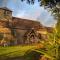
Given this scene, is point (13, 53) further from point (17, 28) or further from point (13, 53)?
point (17, 28)

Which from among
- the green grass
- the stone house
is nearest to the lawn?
the green grass

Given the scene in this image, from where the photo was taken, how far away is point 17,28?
13016mm

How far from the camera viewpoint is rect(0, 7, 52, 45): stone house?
12.0m

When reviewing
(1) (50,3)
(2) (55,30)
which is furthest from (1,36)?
(2) (55,30)

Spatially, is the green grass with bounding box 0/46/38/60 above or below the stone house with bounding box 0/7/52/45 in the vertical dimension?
below

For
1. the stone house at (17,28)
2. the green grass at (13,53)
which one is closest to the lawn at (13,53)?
the green grass at (13,53)

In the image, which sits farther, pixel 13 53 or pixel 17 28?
pixel 17 28

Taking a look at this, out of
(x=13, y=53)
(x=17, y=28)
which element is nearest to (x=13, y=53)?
(x=13, y=53)

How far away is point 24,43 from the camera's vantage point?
11.5 meters

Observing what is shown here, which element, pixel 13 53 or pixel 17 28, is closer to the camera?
pixel 13 53

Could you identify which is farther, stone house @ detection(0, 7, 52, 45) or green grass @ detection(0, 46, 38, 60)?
stone house @ detection(0, 7, 52, 45)

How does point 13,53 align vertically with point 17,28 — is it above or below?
below

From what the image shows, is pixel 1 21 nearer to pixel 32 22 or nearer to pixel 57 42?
pixel 32 22

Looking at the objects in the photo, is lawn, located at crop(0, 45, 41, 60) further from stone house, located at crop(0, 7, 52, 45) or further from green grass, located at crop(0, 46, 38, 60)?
stone house, located at crop(0, 7, 52, 45)
